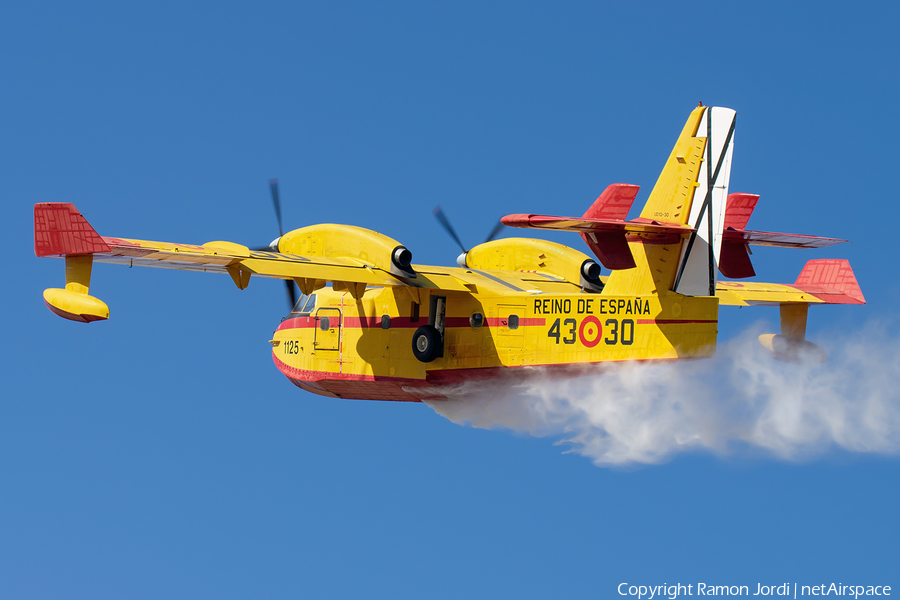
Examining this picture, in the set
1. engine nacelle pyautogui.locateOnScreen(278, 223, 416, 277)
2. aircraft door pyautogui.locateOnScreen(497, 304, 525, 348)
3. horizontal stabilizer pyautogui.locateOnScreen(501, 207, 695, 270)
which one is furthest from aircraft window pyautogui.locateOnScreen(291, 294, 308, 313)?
horizontal stabilizer pyautogui.locateOnScreen(501, 207, 695, 270)

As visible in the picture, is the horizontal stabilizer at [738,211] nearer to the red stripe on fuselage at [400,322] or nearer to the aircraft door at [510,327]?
the red stripe on fuselage at [400,322]

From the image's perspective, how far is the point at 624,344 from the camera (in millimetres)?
19031

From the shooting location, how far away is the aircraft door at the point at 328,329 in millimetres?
22516

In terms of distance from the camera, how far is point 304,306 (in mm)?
23891

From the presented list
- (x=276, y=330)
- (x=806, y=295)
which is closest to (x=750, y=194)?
(x=806, y=295)

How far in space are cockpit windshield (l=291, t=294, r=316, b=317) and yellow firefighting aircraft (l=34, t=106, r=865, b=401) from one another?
2.19 meters

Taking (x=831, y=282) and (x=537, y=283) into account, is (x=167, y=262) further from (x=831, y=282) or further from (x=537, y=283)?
(x=831, y=282)

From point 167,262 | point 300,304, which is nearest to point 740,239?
point 300,304

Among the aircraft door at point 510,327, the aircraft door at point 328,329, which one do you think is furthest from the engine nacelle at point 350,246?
the aircraft door at point 328,329

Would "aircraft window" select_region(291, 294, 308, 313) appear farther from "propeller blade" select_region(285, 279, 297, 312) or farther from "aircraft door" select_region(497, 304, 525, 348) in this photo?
"aircraft door" select_region(497, 304, 525, 348)

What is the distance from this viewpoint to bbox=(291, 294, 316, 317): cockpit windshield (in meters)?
23.5

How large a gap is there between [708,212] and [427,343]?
559 cm

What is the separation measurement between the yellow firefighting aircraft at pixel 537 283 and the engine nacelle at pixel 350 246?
0.08 ft

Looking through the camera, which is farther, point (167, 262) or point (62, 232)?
point (167, 262)
